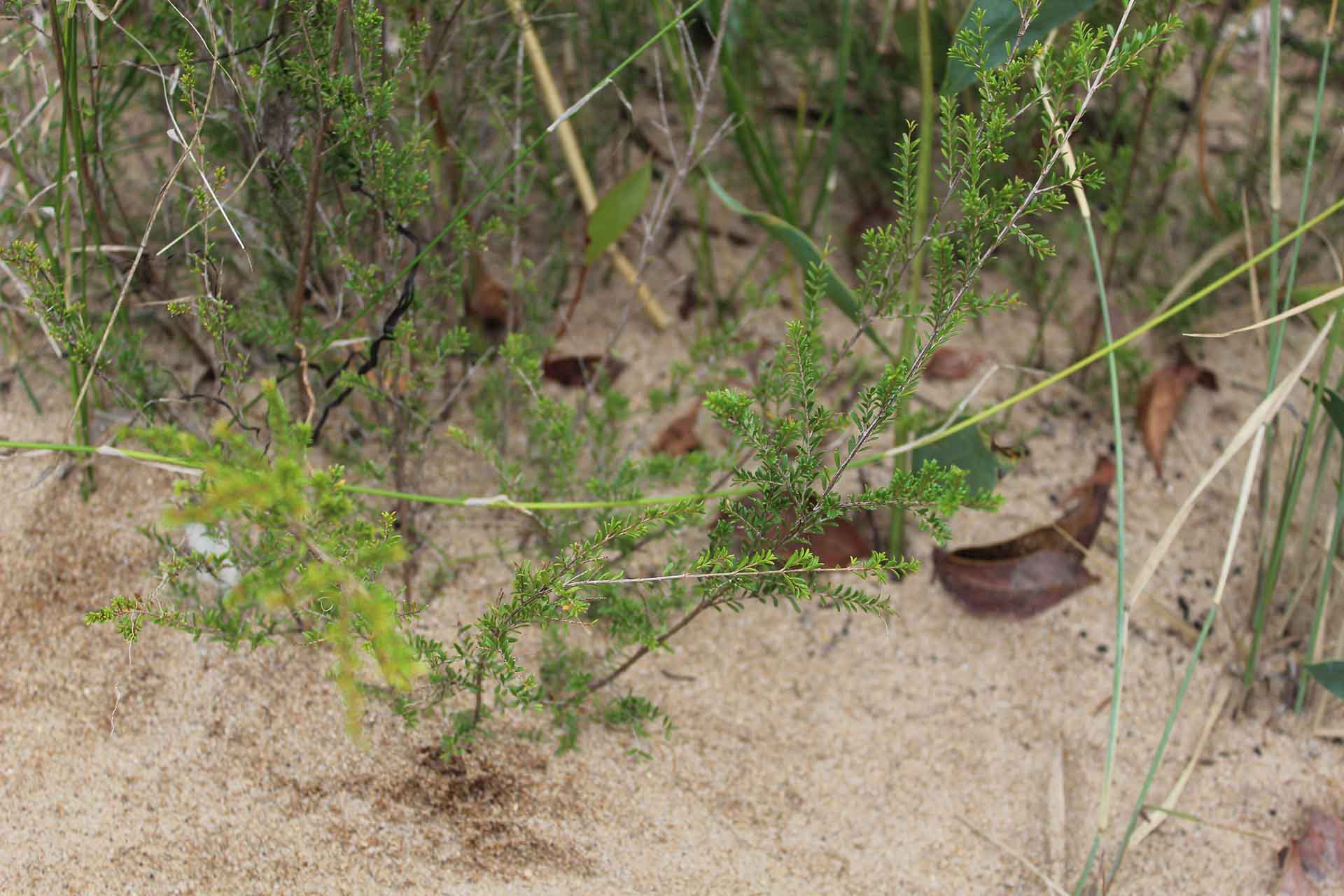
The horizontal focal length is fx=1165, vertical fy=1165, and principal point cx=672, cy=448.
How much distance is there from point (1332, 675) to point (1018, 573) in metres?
0.44

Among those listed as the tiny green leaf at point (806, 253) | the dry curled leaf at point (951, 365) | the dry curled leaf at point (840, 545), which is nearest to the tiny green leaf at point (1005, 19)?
the tiny green leaf at point (806, 253)

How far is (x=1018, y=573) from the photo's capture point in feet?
5.70

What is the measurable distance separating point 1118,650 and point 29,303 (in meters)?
1.21

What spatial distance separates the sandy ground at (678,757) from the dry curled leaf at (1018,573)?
0.03 metres

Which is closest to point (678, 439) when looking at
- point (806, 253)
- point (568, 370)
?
point (568, 370)

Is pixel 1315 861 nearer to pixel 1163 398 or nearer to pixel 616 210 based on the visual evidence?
pixel 1163 398

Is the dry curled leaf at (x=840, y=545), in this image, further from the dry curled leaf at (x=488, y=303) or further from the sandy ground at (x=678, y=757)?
the dry curled leaf at (x=488, y=303)

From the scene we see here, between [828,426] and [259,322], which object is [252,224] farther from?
[828,426]

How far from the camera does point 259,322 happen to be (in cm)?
147

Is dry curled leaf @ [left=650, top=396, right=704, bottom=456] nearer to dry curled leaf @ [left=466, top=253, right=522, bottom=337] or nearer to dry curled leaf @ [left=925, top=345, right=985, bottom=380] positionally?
dry curled leaf @ [left=466, top=253, right=522, bottom=337]

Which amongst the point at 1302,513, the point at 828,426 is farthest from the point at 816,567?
the point at 1302,513

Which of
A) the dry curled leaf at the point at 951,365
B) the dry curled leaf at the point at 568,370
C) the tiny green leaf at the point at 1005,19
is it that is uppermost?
the tiny green leaf at the point at 1005,19

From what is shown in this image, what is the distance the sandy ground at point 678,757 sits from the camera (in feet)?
4.08

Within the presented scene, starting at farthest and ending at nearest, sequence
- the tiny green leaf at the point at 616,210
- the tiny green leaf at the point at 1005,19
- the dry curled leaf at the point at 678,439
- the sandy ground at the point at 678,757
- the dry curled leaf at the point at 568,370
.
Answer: the dry curled leaf at the point at 568,370, the dry curled leaf at the point at 678,439, the tiny green leaf at the point at 616,210, the tiny green leaf at the point at 1005,19, the sandy ground at the point at 678,757
